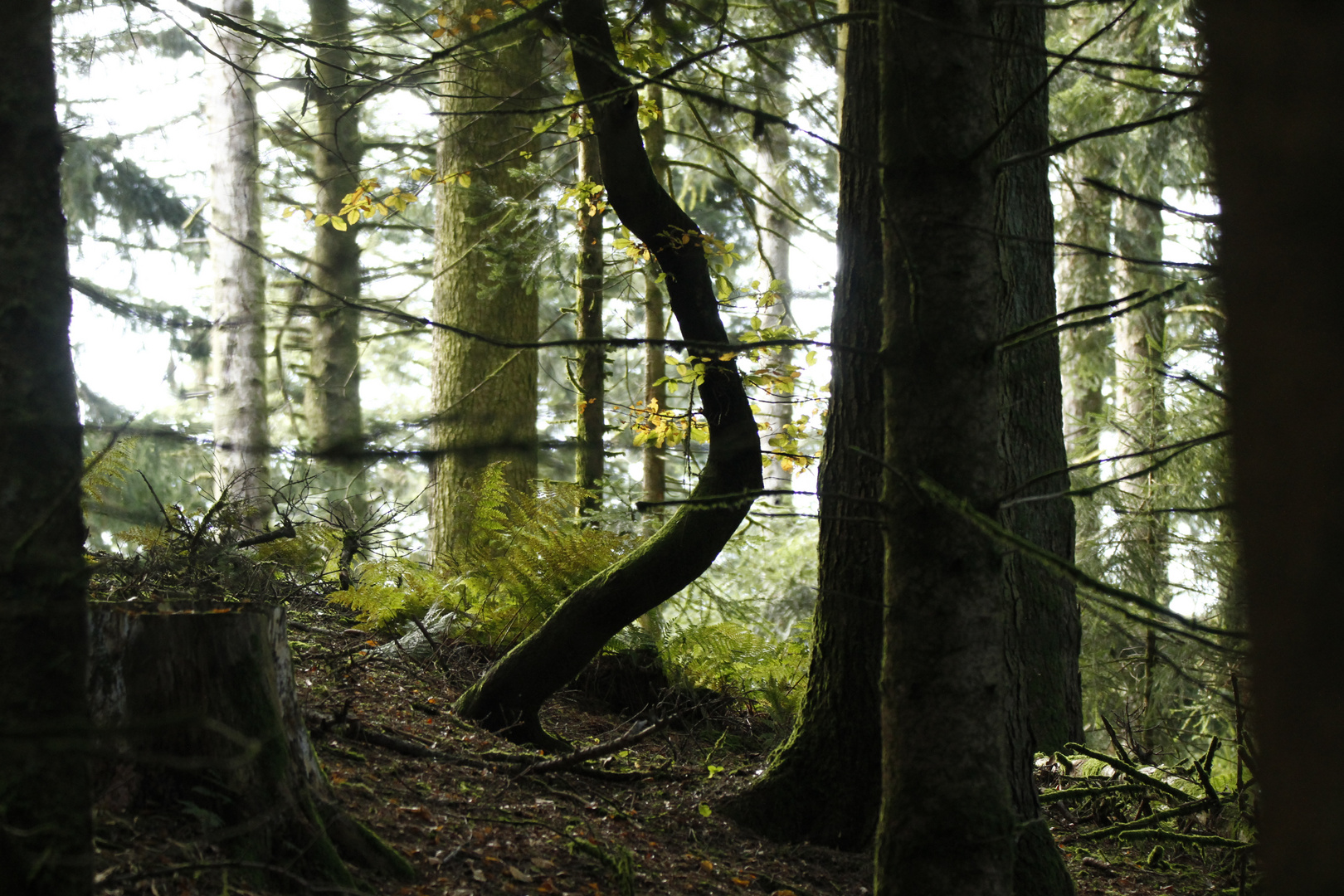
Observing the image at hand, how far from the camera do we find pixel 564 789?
3.92 meters

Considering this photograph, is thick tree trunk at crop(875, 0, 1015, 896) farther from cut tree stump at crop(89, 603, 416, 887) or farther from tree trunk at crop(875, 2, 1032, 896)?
cut tree stump at crop(89, 603, 416, 887)

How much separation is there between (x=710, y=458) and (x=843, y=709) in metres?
Answer: 1.38

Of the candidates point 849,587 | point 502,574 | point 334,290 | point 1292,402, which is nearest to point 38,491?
point 1292,402

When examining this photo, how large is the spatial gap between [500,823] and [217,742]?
1.14 meters

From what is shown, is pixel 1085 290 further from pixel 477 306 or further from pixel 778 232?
pixel 477 306

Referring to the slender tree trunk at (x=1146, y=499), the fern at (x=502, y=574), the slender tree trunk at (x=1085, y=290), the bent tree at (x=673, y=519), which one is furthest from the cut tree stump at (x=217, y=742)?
the slender tree trunk at (x=1085, y=290)

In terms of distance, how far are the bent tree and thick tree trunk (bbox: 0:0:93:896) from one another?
2578mm

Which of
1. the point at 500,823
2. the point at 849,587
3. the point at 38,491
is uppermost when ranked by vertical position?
the point at 38,491

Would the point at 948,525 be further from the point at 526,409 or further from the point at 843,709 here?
the point at 526,409

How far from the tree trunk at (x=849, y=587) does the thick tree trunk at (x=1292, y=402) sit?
8.42 ft

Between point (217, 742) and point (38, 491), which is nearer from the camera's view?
point (38, 491)

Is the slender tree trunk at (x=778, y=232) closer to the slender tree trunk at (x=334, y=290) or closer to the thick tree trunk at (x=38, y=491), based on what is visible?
the thick tree trunk at (x=38, y=491)

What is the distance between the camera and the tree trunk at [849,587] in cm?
384

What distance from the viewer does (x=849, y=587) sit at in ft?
13.0
